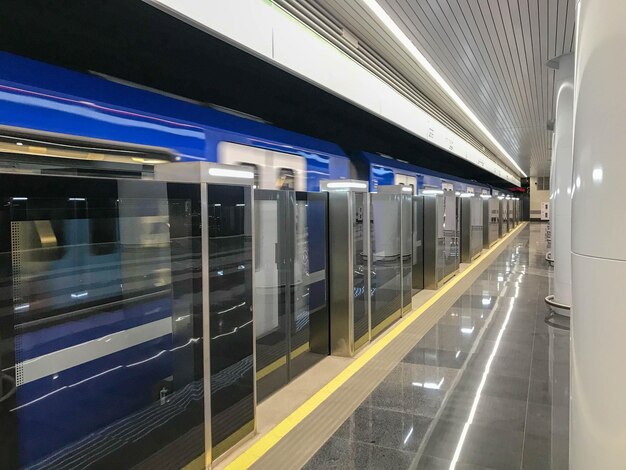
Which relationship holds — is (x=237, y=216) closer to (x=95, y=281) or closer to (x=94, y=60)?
(x=95, y=281)

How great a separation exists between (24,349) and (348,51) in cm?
393

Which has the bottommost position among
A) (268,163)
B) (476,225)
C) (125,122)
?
(476,225)

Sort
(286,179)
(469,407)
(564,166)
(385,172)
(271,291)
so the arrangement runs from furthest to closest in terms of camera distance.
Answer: (385,172)
(564,166)
(286,179)
(271,291)
(469,407)

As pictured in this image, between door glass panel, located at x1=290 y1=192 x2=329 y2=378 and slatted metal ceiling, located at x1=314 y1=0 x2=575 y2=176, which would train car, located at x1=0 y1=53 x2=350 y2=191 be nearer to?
door glass panel, located at x1=290 y1=192 x2=329 y2=378

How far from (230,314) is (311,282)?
2106 millimetres

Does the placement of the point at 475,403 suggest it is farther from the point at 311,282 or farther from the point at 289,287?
the point at 311,282

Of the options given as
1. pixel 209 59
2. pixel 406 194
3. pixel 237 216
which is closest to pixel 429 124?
pixel 406 194

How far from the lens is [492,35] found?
17.0 ft

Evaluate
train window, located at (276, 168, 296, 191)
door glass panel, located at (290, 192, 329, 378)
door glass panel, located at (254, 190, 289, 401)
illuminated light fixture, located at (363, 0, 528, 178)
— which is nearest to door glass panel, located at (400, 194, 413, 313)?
illuminated light fixture, located at (363, 0, 528, 178)

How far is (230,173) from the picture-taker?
2869 mm

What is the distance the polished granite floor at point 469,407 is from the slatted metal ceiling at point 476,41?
3.29m

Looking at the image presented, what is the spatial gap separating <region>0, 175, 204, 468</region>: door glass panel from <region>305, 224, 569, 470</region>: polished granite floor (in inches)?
39.4

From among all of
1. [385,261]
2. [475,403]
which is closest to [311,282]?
[385,261]

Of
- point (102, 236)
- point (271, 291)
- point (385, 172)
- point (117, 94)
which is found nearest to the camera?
point (102, 236)
